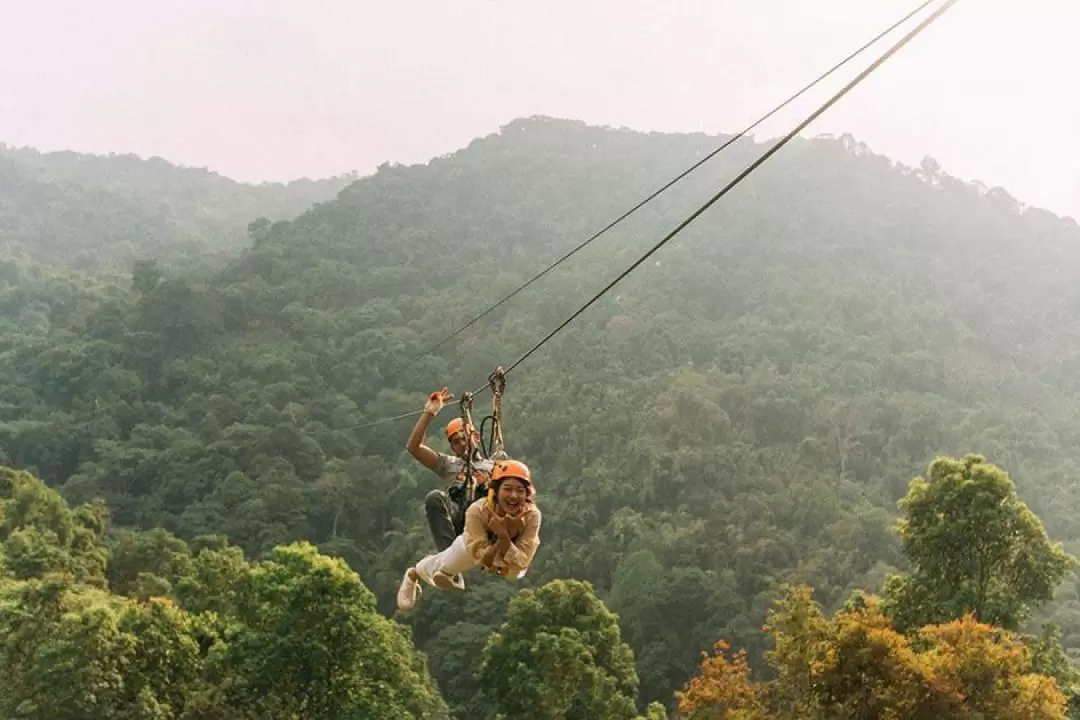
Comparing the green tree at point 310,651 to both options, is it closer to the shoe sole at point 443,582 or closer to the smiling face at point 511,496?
the shoe sole at point 443,582

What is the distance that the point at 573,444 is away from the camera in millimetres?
47000

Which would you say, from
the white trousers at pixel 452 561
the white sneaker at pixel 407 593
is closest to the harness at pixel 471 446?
the white trousers at pixel 452 561

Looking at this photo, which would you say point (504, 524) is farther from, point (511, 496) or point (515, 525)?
point (511, 496)

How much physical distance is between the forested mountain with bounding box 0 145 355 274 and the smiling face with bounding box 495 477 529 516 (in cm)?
7775

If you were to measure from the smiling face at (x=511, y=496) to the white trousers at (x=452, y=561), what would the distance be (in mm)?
479

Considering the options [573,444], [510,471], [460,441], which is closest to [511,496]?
[510,471]

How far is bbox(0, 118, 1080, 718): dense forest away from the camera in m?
17.6

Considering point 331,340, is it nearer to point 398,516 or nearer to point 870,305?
point 398,516

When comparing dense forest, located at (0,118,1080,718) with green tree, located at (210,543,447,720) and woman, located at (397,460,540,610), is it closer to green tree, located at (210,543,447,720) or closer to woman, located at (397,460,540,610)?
green tree, located at (210,543,447,720)

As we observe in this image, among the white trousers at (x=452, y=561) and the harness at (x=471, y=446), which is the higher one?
the harness at (x=471, y=446)

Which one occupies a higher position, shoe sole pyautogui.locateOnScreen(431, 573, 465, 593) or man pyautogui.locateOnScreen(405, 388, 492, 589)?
man pyautogui.locateOnScreen(405, 388, 492, 589)

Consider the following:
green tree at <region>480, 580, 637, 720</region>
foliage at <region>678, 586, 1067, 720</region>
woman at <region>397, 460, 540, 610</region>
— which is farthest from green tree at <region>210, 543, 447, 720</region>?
woman at <region>397, 460, 540, 610</region>

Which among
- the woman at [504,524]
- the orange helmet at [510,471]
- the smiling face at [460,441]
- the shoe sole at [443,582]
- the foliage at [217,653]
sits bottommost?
the foliage at [217,653]

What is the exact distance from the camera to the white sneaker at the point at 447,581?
273 inches
